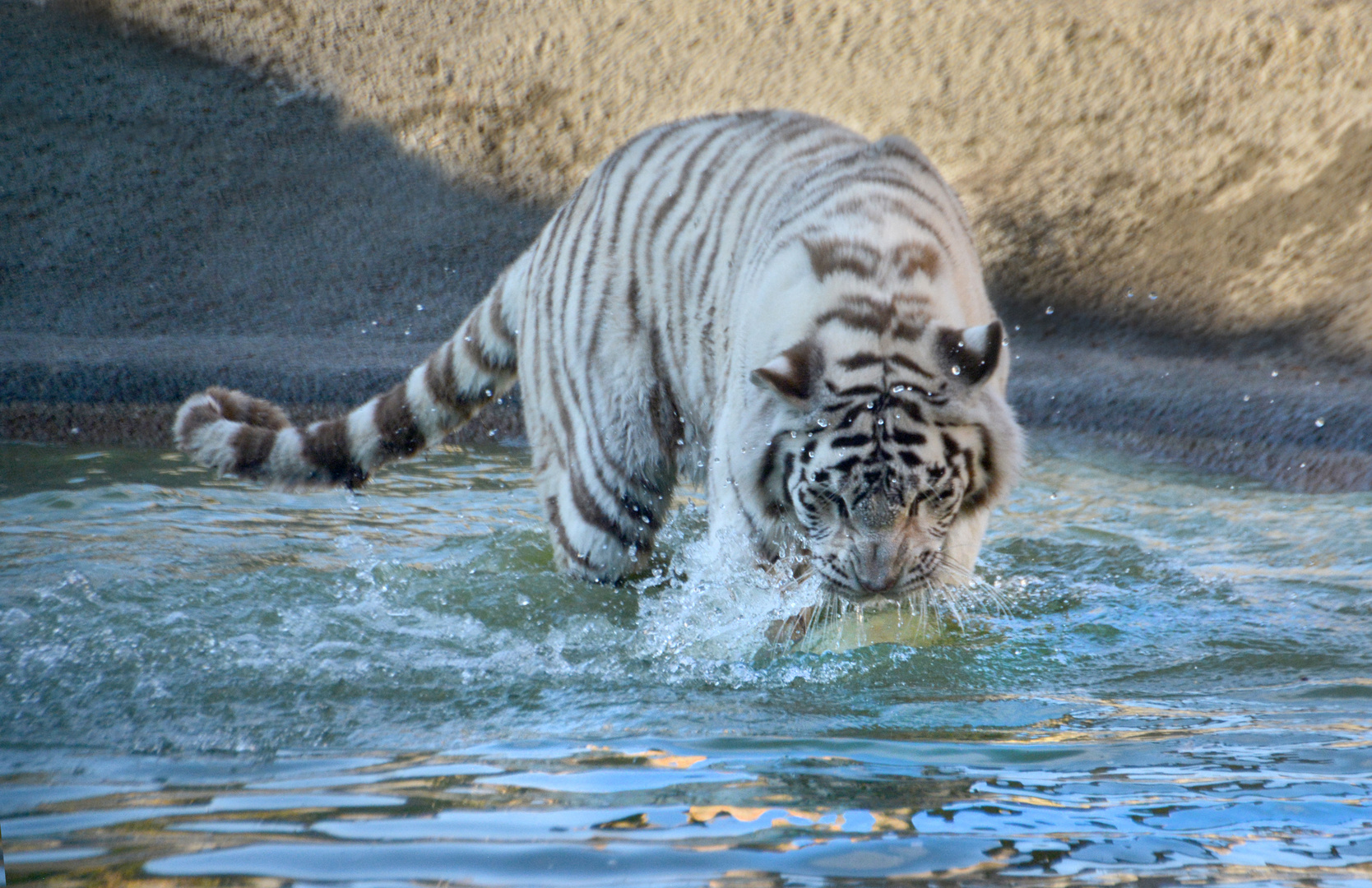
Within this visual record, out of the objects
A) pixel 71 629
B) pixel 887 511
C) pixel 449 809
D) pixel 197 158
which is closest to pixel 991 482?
pixel 887 511

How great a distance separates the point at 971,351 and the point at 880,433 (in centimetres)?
19

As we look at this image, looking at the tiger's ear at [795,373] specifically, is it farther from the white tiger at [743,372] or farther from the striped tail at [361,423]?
the striped tail at [361,423]

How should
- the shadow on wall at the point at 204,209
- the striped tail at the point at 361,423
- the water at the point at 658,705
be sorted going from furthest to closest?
the shadow on wall at the point at 204,209 → the striped tail at the point at 361,423 → the water at the point at 658,705

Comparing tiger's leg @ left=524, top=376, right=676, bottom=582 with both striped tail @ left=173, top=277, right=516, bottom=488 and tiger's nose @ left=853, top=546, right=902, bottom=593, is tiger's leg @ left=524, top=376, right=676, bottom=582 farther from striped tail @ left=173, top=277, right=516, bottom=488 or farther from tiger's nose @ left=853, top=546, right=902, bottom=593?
tiger's nose @ left=853, top=546, right=902, bottom=593

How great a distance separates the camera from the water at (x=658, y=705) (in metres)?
1.26

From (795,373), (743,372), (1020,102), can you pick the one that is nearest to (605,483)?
(743,372)

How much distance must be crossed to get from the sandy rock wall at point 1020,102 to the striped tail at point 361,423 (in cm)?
292

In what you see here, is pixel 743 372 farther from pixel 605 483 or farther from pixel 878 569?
pixel 605 483

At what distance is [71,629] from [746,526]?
1229mm

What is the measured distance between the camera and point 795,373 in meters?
1.95

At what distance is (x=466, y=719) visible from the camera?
73.4 inches

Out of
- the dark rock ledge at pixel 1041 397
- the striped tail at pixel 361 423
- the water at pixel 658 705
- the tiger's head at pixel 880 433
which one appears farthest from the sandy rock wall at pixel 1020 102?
the tiger's head at pixel 880 433

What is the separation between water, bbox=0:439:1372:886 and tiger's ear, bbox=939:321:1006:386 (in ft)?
1.67

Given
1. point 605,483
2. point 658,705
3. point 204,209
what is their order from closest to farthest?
point 658,705, point 605,483, point 204,209
